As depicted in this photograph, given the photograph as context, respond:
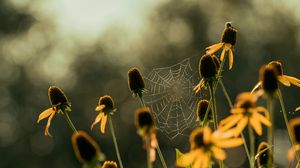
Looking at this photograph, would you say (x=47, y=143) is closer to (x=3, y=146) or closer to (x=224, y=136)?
(x=3, y=146)

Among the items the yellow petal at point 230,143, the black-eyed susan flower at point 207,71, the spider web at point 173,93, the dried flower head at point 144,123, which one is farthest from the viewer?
the spider web at point 173,93

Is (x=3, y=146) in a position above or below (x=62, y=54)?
below

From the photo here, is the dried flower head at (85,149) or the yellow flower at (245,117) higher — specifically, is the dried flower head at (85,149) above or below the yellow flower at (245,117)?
above

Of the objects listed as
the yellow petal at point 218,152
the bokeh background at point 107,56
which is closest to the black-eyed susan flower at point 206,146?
the yellow petal at point 218,152

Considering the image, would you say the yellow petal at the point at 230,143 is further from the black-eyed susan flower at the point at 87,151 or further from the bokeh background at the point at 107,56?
the bokeh background at the point at 107,56

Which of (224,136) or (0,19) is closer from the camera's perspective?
(224,136)

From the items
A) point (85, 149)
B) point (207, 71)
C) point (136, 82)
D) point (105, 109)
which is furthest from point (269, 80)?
point (136, 82)

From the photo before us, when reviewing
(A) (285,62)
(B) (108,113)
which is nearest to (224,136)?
(B) (108,113)

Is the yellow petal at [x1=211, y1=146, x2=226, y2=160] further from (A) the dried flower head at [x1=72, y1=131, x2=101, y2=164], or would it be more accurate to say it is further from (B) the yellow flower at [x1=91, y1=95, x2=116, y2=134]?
(B) the yellow flower at [x1=91, y1=95, x2=116, y2=134]
